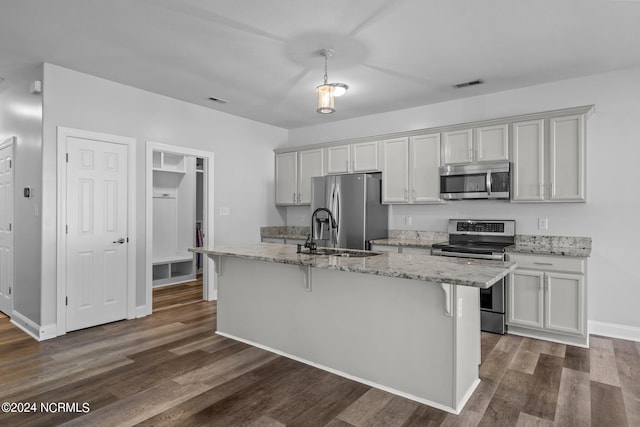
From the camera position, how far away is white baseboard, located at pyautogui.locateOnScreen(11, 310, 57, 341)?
3.54 metres

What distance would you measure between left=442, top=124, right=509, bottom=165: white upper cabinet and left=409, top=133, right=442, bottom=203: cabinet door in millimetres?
124

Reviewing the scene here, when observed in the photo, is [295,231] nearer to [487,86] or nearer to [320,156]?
[320,156]

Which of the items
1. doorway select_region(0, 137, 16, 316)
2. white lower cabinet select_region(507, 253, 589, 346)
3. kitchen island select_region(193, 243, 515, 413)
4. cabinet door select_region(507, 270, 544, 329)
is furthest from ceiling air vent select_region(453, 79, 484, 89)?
doorway select_region(0, 137, 16, 316)

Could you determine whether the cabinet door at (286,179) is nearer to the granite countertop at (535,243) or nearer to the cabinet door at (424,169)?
the granite countertop at (535,243)

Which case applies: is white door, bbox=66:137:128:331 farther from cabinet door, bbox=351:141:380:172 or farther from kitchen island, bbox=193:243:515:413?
Answer: cabinet door, bbox=351:141:380:172

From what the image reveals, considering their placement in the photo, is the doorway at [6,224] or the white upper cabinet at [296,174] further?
the white upper cabinet at [296,174]

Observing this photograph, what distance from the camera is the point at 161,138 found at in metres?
4.53

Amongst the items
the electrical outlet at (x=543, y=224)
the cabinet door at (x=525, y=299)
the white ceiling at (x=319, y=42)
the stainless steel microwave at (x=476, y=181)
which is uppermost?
the white ceiling at (x=319, y=42)

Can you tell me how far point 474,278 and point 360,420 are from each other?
1.06 m

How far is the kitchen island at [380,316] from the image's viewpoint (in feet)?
7.43

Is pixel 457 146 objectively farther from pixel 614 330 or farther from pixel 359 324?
pixel 359 324

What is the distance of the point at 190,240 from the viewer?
655cm

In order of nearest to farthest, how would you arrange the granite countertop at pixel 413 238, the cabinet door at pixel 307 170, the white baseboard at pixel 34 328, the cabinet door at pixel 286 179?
the white baseboard at pixel 34 328
the granite countertop at pixel 413 238
the cabinet door at pixel 307 170
the cabinet door at pixel 286 179

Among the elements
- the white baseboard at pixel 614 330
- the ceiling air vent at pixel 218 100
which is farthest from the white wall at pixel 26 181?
the white baseboard at pixel 614 330
